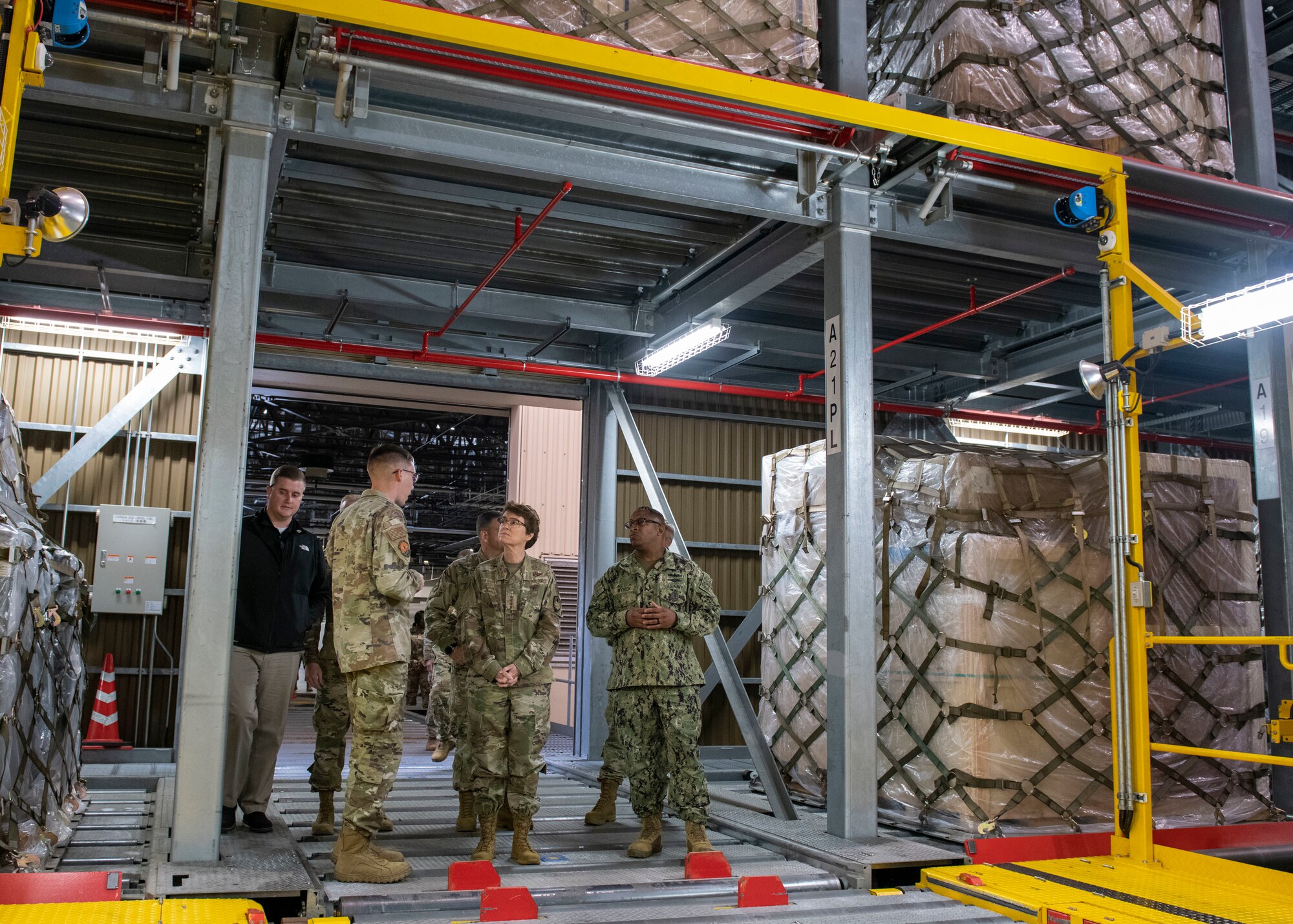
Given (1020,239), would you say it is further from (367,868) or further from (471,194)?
(367,868)

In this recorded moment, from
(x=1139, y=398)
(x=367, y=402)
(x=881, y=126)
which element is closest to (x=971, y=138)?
(x=881, y=126)

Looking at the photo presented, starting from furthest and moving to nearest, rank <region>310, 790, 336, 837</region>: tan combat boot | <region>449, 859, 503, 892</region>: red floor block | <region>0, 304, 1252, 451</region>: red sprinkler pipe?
<region>0, 304, 1252, 451</region>: red sprinkler pipe → <region>310, 790, 336, 837</region>: tan combat boot → <region>449, 859, 503, 892</region>: red floor block

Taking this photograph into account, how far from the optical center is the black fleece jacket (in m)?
6.20

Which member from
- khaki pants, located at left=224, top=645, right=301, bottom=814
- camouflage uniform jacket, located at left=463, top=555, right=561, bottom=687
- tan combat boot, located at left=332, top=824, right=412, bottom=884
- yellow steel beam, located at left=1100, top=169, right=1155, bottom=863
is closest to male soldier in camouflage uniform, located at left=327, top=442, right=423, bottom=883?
tan combat boot, located at left=332, top=824, right=412, bottom=884

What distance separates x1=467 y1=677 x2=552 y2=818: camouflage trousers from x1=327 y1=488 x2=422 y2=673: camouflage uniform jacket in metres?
0.67

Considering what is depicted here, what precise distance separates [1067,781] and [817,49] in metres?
5.03

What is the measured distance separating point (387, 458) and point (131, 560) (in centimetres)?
512

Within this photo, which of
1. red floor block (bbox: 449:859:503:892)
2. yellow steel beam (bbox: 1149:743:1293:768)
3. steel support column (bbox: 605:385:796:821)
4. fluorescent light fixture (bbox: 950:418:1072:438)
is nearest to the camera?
yellow steel beam (bbox: 1149:743:1293:768)

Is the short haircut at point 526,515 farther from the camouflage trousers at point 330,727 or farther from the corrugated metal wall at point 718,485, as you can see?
the corrugated metal wall at point 718,485

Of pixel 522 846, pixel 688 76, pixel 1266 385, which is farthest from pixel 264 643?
pixel 1266 385

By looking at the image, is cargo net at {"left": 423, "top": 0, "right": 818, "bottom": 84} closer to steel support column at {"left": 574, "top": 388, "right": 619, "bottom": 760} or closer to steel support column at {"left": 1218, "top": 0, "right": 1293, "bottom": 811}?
steel support column at {"left": 1218, "top": 0, "right": 1293, "bottom": 811}

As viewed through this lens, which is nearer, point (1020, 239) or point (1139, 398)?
point (1139, 398)

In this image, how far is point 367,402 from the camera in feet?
36.3

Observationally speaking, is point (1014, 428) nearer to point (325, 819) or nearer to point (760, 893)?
point (760, 893)
